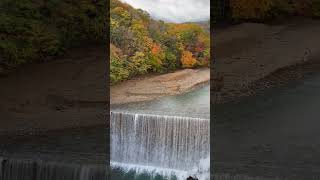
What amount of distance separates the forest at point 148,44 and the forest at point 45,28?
39cm

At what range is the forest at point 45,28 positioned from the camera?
22.7ft

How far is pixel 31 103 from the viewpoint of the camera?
705cm

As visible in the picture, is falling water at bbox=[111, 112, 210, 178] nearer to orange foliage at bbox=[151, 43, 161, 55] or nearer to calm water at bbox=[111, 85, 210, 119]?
calm water at bbox=[111, 85, 210, 119]

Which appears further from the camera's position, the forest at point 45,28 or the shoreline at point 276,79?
the forest at point 45,28

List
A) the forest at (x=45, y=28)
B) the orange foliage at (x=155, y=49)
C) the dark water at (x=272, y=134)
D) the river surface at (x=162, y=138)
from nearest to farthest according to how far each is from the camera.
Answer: the dark water at (x=272, y=134) → the river surface at (x=162, y=138) → the forest at (x=45, y=28) → the orange foliage at (x=155, y=49)

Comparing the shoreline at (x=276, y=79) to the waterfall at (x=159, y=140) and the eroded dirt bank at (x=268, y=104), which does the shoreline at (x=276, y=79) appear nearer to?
the eroded dirt bank at (x=268, y=104)

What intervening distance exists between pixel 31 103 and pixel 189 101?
204cm

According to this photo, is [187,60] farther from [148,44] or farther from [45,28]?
[45,28]

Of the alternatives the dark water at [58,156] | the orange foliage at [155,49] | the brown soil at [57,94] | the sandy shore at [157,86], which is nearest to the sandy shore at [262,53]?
the sandy shore at [157,86]

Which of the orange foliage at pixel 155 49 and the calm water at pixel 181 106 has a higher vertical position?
the orange foliage at pixel 155 49

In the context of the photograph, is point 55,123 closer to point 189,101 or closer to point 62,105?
point 62,105

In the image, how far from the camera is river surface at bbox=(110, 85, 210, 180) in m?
6.64

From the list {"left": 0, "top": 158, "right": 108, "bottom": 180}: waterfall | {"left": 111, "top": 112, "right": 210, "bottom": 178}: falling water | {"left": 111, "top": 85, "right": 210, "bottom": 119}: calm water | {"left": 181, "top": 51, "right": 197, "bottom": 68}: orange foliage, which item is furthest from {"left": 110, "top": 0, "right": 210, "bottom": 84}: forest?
{"left": 0, "top": 158, "right": 108, "bottom": 180}: waterfall

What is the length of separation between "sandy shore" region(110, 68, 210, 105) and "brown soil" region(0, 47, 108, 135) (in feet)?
1.17
